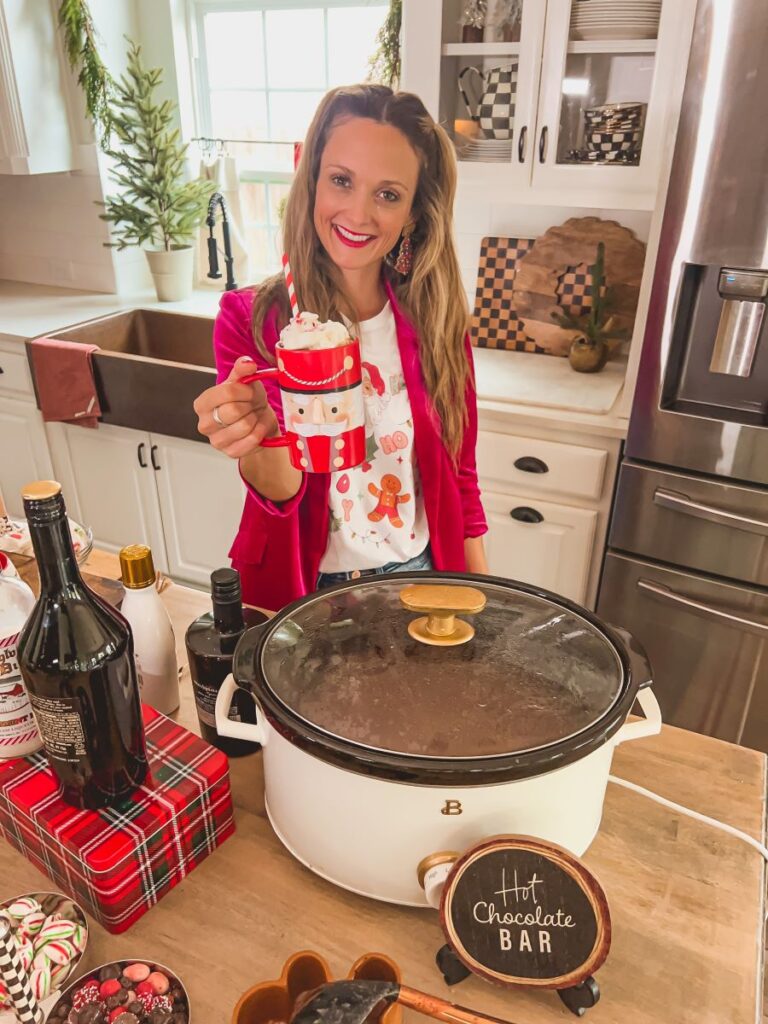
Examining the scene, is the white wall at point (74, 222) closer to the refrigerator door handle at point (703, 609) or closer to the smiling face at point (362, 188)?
the smiling face at point (362, 188)

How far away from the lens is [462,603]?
0.71 m

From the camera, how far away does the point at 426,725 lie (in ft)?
2.09

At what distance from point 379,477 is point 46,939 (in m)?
Answer: 0.83

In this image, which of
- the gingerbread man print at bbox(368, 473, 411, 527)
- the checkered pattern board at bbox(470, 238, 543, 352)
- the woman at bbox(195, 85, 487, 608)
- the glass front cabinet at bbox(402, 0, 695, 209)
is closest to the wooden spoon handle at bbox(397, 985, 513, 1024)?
the woman at bbox(195, 85, 487, 608)

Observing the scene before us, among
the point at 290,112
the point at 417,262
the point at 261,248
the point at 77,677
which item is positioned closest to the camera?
the point at 77,677

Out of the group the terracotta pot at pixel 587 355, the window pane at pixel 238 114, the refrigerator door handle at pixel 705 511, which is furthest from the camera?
the window pane at pixel 238 114

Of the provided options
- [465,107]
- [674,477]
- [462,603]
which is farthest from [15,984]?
[465,107]

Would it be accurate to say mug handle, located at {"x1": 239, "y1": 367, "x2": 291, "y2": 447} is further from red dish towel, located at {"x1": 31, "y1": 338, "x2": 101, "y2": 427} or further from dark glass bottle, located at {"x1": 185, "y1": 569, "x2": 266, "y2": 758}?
red dish towel, located at {"x1": 31, "y1": 338, "x2": 101, "y2": 427}

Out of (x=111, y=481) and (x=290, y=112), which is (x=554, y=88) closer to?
(x=290, y=112)

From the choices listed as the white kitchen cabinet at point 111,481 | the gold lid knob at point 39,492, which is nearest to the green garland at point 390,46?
the white kitchen cabinet at point 111,481

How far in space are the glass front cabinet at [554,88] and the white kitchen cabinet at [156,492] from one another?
1190 millimetres

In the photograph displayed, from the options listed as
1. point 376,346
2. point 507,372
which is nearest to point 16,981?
point 376,346

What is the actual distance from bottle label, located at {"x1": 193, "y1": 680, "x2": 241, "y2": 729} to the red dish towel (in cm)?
187

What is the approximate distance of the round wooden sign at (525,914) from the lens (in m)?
0.59
